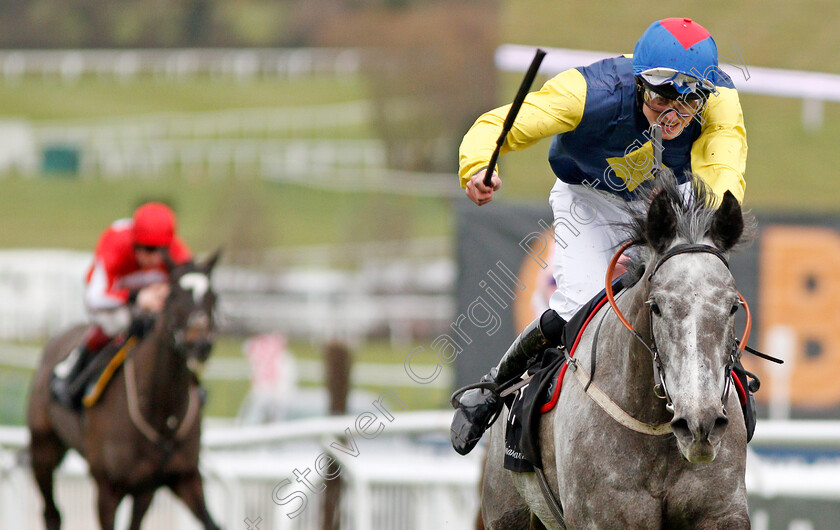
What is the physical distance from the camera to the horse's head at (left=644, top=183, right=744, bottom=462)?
281cm

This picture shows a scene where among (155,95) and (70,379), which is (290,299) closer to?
(70,379)

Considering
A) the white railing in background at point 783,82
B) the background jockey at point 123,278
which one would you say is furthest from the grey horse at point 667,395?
the white railing in background at point 783,82

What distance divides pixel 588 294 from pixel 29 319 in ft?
84.1

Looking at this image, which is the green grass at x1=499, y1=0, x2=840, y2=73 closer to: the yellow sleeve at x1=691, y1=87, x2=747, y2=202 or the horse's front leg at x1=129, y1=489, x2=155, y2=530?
the horse's front leg at x1=129, y1=489, x2=155, y2=530

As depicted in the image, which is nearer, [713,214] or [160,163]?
[713,214]

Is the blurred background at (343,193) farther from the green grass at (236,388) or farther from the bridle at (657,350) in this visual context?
the bridle at (657,350)

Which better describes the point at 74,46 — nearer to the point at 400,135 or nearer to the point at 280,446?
the point at 400,135

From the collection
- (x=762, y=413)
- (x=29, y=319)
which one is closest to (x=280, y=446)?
(x=762, y=413)

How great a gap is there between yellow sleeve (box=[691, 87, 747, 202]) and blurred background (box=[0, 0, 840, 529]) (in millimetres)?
1105

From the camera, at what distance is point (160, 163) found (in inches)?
1930

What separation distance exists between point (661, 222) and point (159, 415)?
437cm

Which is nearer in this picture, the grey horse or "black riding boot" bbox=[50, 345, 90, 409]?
the grey horse

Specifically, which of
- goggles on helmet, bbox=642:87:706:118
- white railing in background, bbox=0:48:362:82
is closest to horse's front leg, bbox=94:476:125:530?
goggles on helmet, bbox=642:87:706:118

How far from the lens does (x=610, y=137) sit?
3.71 m
